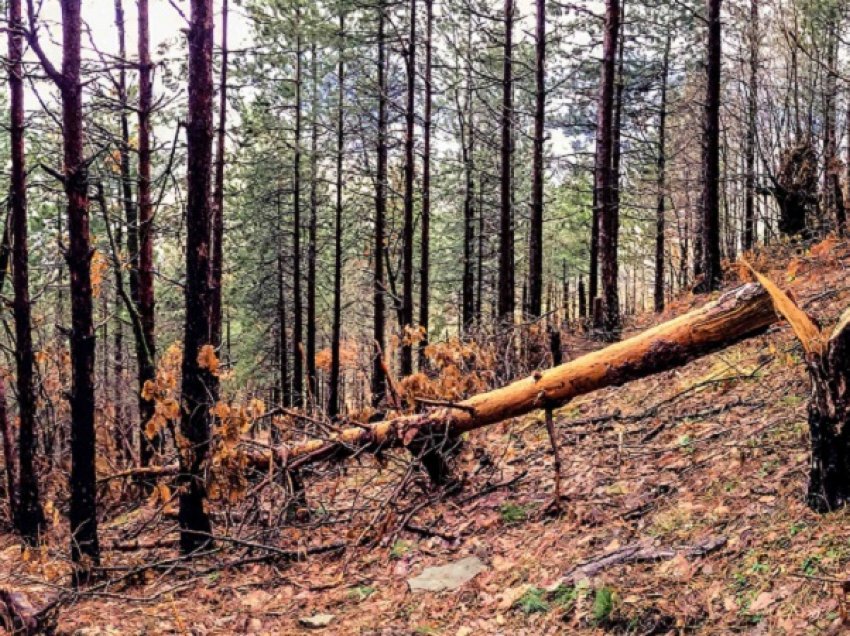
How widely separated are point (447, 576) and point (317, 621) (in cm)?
97

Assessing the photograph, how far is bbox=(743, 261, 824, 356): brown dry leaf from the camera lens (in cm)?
348

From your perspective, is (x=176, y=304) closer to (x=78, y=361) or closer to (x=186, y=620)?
(x=78, y=361)

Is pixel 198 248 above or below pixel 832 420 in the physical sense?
above

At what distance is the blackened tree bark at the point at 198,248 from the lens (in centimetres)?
555

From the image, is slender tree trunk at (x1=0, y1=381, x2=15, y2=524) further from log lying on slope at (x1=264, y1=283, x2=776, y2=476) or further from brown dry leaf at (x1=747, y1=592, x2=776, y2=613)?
brown dry leaf at (x1=747, y1=592, x2=776, y2=613)

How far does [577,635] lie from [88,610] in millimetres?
3891

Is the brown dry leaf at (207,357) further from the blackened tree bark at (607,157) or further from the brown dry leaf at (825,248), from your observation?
the brown dry leaf at (825,248)

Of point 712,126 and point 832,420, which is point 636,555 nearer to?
point 832,420

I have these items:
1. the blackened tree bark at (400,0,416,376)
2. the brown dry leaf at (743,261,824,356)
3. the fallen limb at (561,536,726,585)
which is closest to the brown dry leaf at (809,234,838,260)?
the brown dry leaf at (743,261,824,356)

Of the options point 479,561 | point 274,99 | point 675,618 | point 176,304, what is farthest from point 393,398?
point 176,304

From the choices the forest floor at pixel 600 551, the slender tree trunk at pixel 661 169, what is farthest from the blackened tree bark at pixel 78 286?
the slender tree trunk at pixel 661 169

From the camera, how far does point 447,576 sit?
4.71m

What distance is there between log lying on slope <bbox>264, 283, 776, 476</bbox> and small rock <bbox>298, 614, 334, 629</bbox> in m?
1.59

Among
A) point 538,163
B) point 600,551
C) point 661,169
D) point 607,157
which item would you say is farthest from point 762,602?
point 661,169
